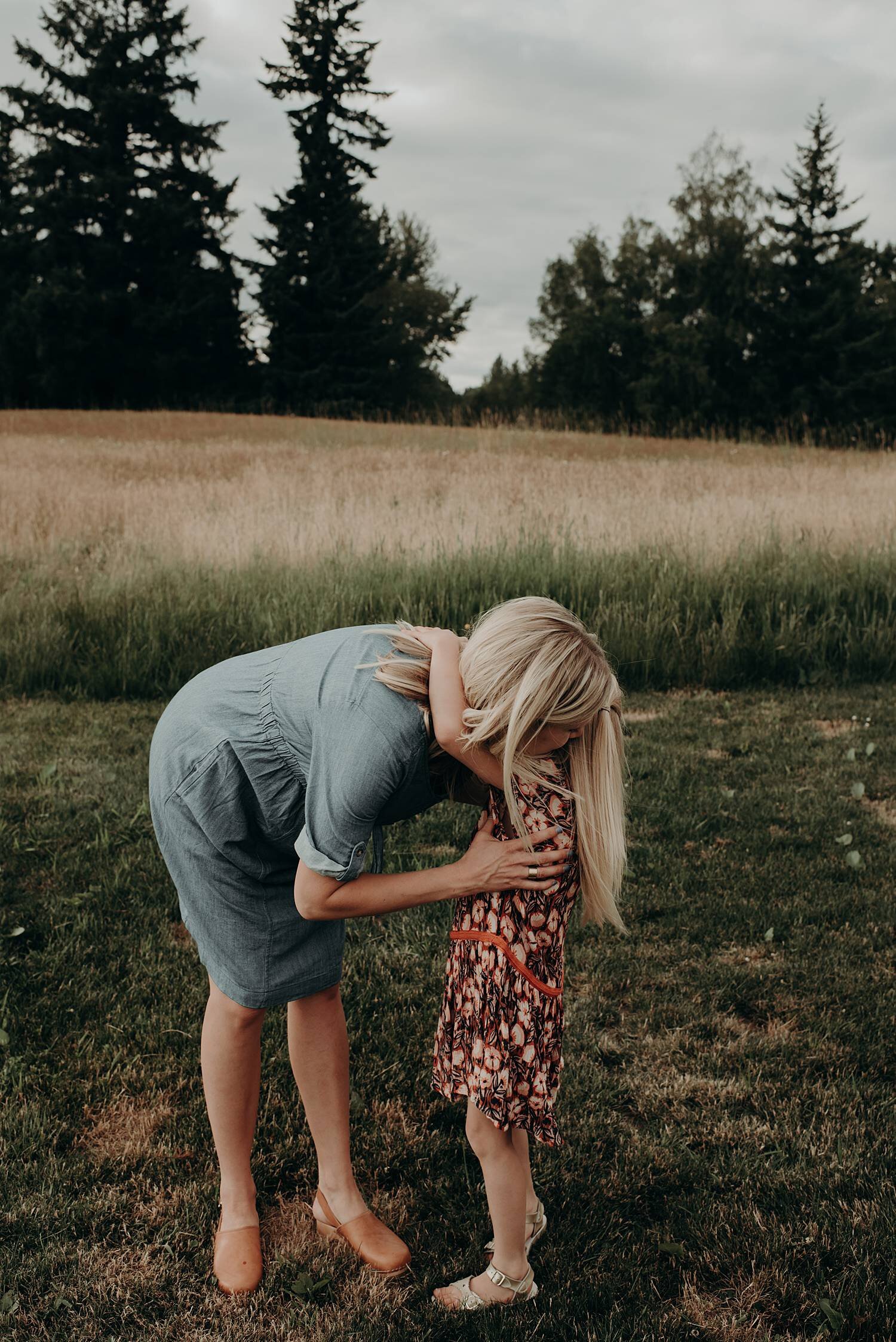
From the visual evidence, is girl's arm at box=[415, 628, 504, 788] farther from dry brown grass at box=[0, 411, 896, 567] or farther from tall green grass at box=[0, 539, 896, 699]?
dry brown grass at box=[0, 411, 896, 567]

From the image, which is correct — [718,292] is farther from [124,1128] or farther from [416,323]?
[124,1128]

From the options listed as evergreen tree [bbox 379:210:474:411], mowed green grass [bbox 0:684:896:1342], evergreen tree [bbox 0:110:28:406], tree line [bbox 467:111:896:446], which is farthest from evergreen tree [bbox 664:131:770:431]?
mowed green grass [bbox 0:684:896:1342]

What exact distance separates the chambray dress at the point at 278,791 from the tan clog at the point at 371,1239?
61 cm

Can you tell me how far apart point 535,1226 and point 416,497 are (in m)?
9.80

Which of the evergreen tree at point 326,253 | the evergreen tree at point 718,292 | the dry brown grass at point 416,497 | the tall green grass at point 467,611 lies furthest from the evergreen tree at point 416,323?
the tall green grass at point 467,611

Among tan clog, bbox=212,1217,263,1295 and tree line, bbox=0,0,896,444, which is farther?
tree line, bbox=0,0,896,444

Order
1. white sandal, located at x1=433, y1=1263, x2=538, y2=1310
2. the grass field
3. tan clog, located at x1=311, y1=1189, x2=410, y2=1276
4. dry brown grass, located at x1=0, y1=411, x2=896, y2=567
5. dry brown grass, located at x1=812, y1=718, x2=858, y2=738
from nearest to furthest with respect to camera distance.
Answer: white sandal, located at x1=433, y1=1263, x2=538, y2=1310
tan clog, located at x1=311, y1=1189, x2=410, y2=1276
dry brown grass, located at x1=812, y1=718, x2=858, y2=738
the grass field
dry brown grass, located at x1=0, y1=411, x2=896, y2=567

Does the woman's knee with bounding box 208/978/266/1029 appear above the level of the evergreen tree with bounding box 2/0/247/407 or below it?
below

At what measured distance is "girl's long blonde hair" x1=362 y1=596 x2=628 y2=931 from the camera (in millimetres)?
1724

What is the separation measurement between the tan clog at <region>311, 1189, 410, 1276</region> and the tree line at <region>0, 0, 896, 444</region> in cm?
3435

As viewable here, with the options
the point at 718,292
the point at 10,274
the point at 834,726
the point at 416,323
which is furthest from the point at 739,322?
the point at 834,726

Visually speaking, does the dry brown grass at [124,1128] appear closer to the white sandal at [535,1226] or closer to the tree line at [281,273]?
the white sandal at [535,1226]

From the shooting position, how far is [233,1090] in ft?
7.23

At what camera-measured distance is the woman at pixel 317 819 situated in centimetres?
174
